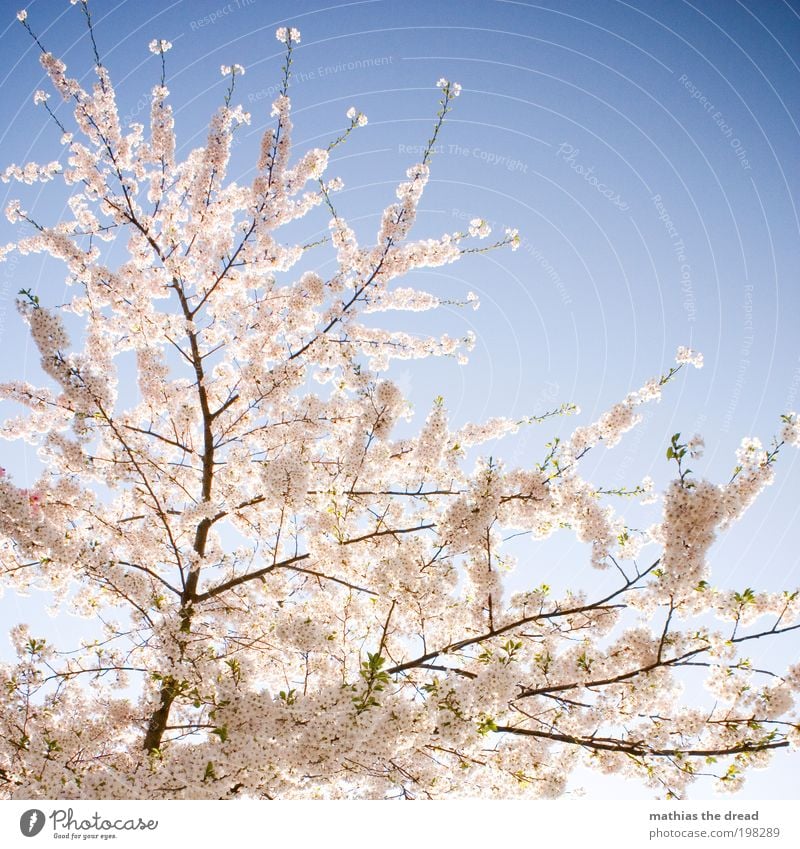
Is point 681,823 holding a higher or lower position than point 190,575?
lower

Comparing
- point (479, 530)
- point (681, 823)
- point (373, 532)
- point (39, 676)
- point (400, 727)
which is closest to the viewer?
point (400, 727)

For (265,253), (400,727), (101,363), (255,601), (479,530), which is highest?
(265,253)

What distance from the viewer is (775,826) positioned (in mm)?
2652

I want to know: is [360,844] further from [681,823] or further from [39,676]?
[39,676]

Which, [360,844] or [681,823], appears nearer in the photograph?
[360,844]

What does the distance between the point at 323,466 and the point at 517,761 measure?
2.51 m

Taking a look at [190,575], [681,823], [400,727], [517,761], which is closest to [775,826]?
[681,823]

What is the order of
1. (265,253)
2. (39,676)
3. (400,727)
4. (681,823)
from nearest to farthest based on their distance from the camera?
(400,727) → (681,823) → (39,676) → (265,253)

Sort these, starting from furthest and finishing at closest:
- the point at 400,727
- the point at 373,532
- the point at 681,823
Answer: the point at 373,532 → the point at 681,823 → the point at 400,727

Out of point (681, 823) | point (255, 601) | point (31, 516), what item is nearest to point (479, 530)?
point (681, 823)

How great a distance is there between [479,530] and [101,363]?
333 cm

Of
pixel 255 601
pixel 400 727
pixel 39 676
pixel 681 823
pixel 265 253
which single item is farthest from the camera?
pixel 265 253

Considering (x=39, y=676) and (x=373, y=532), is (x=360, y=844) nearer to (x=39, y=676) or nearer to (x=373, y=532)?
(x=373, y=532)

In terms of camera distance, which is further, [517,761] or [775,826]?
[517,761]
